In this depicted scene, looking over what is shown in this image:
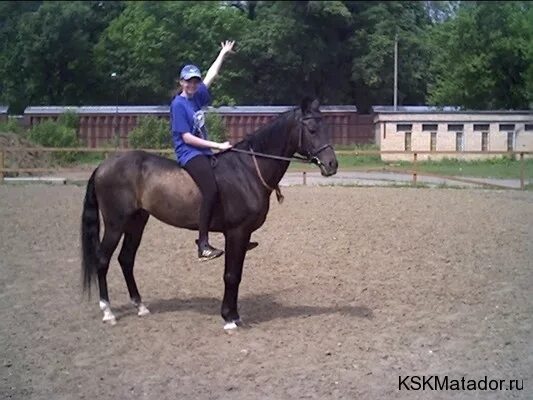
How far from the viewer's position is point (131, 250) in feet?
22.4

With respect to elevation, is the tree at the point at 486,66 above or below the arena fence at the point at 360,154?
above

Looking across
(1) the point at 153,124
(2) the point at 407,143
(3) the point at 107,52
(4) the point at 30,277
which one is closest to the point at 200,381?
(4) the point at 30,277

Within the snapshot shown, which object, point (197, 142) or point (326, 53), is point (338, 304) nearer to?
point (197, 142)

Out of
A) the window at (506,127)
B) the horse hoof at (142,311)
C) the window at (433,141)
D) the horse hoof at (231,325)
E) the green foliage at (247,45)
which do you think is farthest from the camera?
the window at (433,141)

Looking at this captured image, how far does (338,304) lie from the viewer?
22.1 feet

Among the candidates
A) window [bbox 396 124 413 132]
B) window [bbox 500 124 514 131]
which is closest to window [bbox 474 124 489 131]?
window [bbox 500 124 514 131]

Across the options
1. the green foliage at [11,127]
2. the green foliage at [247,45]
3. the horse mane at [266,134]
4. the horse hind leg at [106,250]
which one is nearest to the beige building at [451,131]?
the green foliage at [247,45]

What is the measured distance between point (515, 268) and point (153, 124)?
16000mm

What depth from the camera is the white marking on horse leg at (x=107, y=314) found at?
20.5 feet

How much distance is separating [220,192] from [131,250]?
1.35 metres

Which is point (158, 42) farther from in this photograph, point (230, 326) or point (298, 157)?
point (230, 326)

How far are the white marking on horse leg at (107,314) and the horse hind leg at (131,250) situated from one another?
1.18ft

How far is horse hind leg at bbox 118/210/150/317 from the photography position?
669cm

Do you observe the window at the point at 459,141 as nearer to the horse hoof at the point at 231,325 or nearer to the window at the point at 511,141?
the window at the point at 511,141
